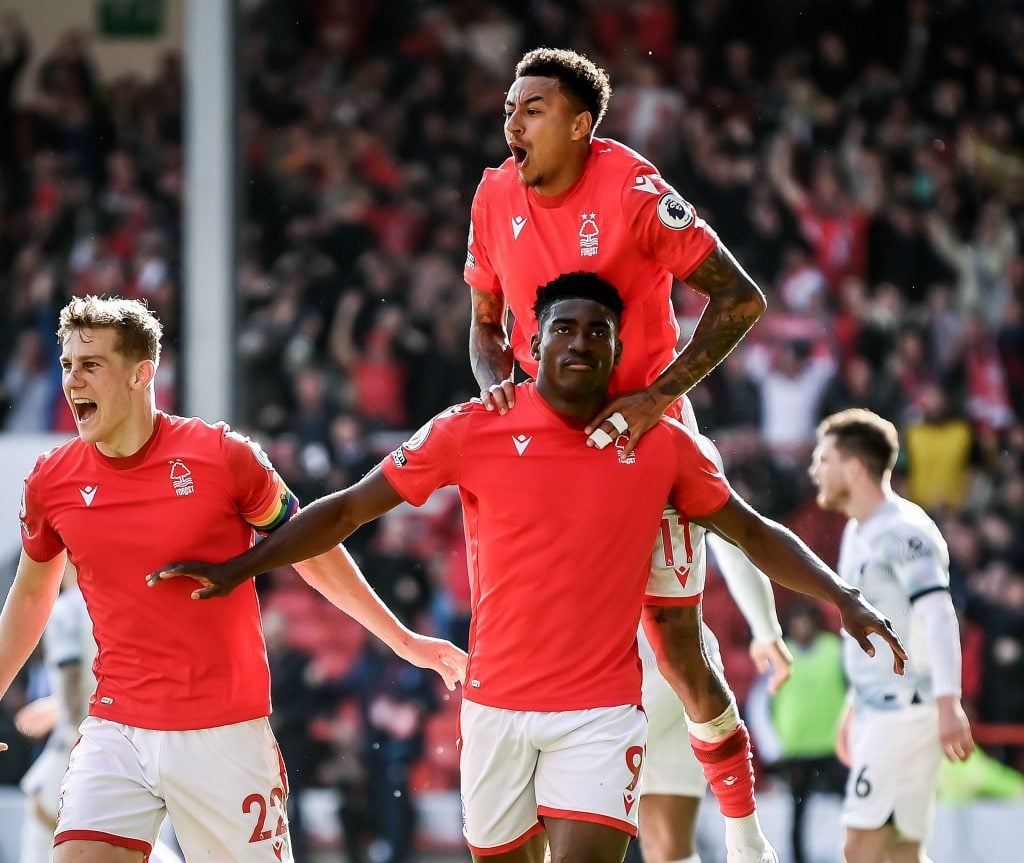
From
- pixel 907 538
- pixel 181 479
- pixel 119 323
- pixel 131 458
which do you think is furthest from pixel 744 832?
pixel 119 323

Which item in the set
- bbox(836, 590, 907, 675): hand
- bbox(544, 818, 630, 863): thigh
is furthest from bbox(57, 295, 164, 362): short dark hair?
bbox(836, 590, 907, 675): hand

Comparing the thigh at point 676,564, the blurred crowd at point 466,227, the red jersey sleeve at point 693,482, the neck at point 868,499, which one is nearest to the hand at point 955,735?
the neck at point 868,499

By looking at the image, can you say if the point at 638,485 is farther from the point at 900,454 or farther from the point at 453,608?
the point at 900,454

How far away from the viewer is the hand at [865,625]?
4844 millimetres

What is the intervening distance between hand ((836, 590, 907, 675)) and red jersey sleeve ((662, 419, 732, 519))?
18.5 inches

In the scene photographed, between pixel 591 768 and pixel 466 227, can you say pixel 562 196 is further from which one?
pixel 466 227

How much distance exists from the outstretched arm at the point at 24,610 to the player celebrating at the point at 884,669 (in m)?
3.32

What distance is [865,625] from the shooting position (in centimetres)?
486

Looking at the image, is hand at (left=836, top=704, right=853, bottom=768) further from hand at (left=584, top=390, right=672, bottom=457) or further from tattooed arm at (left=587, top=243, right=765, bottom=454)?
hand at (left=584, top=390, right=672, bottom=457)

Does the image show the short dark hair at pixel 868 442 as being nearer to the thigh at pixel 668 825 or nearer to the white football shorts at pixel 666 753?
the white football shorts at pixel 666 753

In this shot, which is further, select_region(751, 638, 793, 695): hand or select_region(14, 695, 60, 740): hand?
select_region(14, 695, 60, 740): hand

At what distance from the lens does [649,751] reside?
6367mm

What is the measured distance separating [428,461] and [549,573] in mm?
469

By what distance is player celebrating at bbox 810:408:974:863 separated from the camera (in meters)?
6.75
